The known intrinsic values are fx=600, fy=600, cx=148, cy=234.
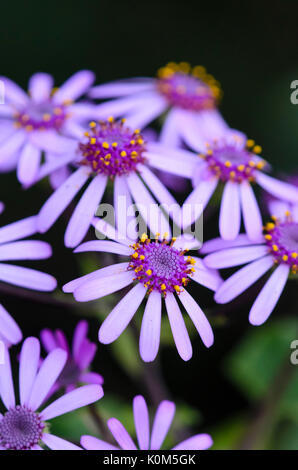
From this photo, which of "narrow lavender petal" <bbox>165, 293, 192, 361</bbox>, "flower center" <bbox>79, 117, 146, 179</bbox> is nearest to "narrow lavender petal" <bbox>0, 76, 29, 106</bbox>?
"flower center" <bbox>79, 117, 146, 179</bbox>

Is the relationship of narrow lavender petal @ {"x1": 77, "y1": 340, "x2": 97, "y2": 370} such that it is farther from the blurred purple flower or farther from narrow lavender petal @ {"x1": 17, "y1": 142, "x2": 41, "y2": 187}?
narrow lavender petal @ {"x1": 17, "y1": 142, "x2": 41, "y2": 187}

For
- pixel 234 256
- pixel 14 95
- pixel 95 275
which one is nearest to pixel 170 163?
pixel 234 256

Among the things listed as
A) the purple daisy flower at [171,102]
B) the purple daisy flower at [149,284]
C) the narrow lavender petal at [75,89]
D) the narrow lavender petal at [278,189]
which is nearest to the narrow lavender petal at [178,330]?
the purple daisy flower at [149,284]

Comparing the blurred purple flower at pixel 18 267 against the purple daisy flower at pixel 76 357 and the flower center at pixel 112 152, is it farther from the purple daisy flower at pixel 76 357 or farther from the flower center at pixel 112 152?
the flower center at pixel 112 152

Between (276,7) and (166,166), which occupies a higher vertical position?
(276,7)

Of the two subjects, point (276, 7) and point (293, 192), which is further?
point (276, 7)

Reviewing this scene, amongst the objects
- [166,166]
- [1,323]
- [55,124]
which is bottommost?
[1,323]
